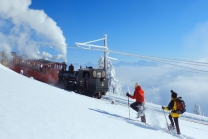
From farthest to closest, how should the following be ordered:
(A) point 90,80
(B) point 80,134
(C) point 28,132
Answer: (A) point 90,80, (B) point 80,134, (C) point 28,132

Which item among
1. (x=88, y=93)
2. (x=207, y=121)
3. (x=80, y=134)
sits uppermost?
(x=80, y=134)

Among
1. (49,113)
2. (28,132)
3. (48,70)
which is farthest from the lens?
(48,70)

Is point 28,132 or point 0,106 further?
point 0,106

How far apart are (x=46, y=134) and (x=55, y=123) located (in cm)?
78

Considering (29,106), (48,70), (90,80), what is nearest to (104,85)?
(90,80)

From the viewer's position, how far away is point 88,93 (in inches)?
770

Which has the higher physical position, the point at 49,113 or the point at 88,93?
the point at 49,113

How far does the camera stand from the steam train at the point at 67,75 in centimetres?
1911

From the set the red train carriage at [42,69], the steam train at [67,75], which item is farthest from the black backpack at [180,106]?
the red train carriage at [42,69]

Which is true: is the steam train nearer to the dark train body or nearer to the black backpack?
the dark train body

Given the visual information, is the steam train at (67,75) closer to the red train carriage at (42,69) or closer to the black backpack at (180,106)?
the red train carriage at (42,69)

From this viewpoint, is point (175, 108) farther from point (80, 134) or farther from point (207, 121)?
point (207, 121)

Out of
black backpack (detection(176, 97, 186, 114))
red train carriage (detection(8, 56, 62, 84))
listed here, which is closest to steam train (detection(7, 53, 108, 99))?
red train carriage (detection(8, 56, 62, 84))

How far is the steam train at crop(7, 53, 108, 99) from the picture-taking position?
1911 centimetres
